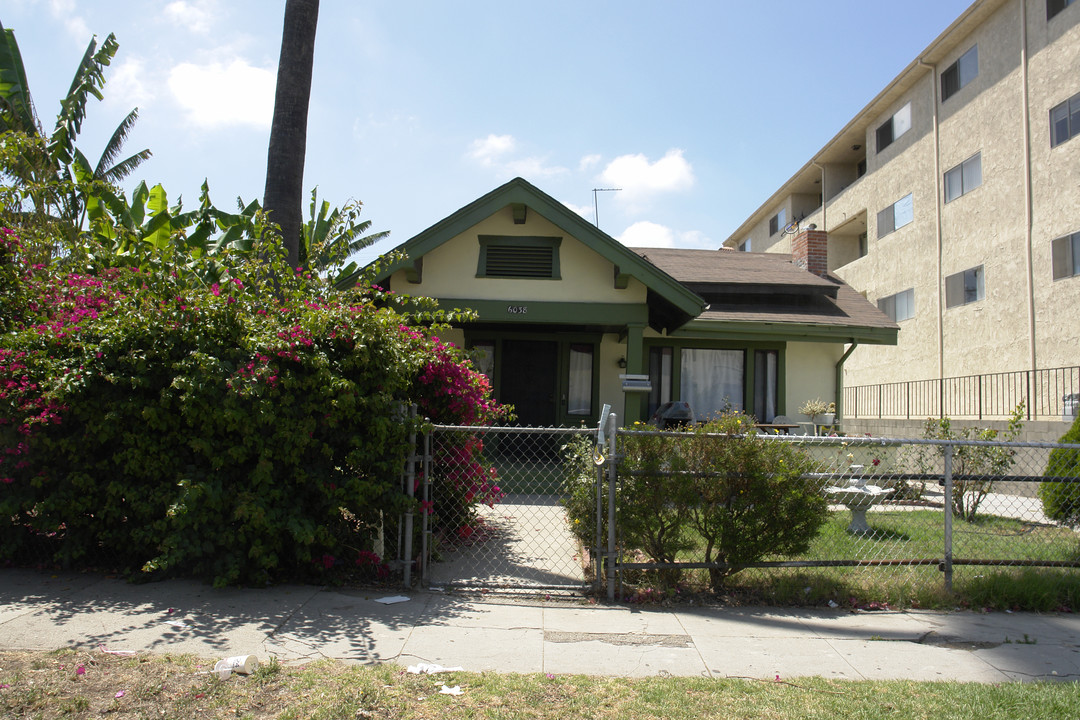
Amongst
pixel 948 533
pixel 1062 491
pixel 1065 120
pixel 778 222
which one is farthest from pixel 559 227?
pixel 778 222

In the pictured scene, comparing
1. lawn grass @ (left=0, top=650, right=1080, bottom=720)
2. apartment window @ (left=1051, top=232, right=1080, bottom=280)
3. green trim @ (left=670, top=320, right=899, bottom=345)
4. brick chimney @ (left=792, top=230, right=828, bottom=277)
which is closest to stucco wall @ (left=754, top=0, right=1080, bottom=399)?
apartment window @ (left=1051, top=232, right=1080, bottom=280)

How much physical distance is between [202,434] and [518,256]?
714 cm

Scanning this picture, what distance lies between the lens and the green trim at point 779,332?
12992 millimetres

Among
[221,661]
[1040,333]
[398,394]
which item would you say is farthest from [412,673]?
[1040,333]

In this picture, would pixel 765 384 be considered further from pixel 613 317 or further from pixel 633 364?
pixel 613 317

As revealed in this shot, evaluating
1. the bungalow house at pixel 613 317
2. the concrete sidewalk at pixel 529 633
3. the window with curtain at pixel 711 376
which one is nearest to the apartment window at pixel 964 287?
the bungalow house at pixel 613 317

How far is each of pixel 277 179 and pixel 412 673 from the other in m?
6.69

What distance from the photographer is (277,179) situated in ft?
28.7

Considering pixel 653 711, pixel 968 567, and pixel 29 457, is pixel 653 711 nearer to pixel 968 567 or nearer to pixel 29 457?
pixel 968 567

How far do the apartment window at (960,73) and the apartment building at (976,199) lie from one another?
4 centimetres

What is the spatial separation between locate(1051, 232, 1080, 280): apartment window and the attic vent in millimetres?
11671

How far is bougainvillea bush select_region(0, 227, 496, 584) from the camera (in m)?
5.36

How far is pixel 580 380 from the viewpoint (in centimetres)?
1343

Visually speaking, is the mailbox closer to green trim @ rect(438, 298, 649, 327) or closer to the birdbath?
green trim @ rect(438, 298, 649, 327)
